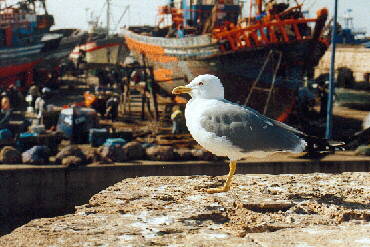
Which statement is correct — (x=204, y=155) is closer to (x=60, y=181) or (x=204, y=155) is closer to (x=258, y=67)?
(x=60, y=181)

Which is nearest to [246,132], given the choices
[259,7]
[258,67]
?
[258,67]

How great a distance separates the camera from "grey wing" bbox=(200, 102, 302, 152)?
512 cm

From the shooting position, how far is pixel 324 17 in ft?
71.7

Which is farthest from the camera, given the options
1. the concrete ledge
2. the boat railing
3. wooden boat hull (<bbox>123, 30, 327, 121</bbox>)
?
the boat railing

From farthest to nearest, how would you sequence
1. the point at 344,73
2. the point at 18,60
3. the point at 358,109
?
the point at 18,60 < the point at 344,73 < the point at 358,109

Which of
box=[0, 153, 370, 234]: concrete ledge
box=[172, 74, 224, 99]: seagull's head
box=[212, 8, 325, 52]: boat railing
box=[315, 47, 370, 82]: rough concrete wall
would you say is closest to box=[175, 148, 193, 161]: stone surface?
box=[0, 153, 370, 234]: concrete ledge

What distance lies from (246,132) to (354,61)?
109 ft

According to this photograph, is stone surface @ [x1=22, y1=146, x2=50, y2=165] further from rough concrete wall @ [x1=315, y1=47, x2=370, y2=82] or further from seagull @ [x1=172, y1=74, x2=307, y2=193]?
rough concrete wall @ [x1=315, y1=47, x2=370, y2=82]

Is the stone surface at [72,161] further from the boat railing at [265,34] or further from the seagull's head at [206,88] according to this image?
the boat railing at [265,34]

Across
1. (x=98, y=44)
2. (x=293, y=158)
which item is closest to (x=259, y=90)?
(x=293, y=158)

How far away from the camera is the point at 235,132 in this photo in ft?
16.8

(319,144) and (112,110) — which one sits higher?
(319,144)

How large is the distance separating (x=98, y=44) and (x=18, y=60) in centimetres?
1728

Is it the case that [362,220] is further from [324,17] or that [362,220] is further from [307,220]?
[324,17]
